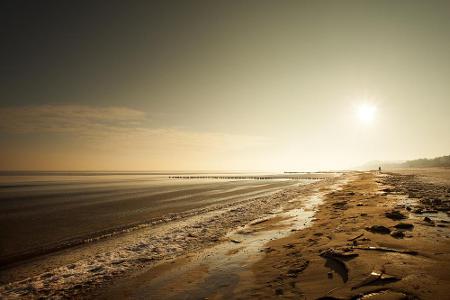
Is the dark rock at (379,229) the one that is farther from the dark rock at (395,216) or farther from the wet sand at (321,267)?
the dark rock at (395,216)

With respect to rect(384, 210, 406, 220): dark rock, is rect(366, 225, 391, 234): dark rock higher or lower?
lower

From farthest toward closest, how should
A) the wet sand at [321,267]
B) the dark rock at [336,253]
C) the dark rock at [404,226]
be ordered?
the dark rock at [404,226] → the dark rock at [336,253] → the wet sand at [321,267]

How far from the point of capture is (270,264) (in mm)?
7832

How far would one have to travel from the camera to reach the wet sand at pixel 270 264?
557 cm

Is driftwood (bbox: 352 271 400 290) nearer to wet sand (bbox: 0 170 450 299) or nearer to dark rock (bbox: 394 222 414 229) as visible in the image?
wet sand (bbox: 0 170 450 299)

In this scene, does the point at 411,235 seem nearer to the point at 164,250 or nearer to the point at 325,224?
the point at 325,224

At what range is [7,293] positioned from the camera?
7633 mm

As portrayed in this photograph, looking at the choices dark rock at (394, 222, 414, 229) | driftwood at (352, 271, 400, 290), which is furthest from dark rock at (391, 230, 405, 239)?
driftwood at (352, 271, 400, 290)

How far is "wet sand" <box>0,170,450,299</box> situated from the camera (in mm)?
5566

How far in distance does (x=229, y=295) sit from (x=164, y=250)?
603 cm

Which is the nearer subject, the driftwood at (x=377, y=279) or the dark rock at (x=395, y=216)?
the driftwood at (x=377, y=279)

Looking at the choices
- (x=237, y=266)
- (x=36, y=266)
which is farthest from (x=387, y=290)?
(x=36, y=266)

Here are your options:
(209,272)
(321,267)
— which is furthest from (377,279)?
(209,272)

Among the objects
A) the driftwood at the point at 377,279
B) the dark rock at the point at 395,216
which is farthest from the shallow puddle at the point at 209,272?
the dark rock at the point at 395,216
